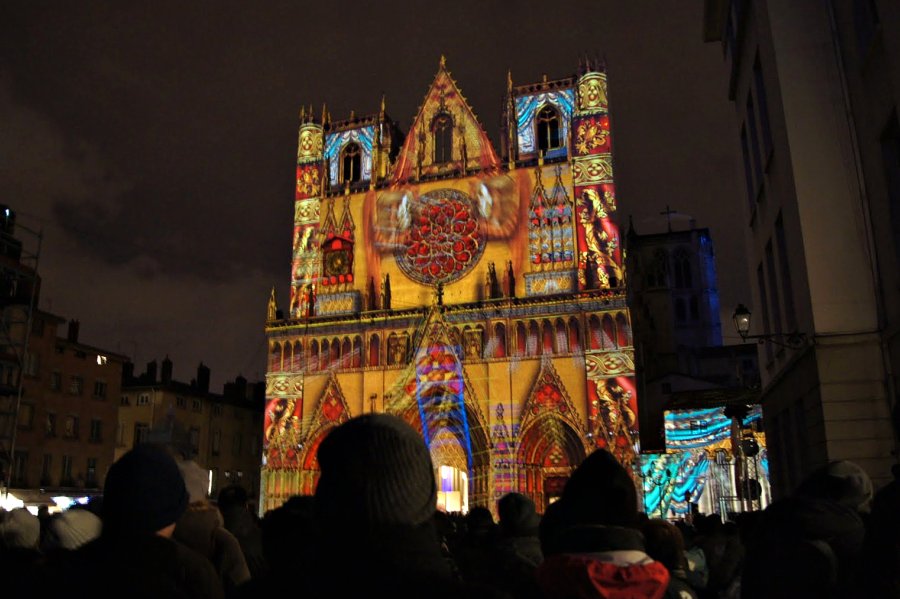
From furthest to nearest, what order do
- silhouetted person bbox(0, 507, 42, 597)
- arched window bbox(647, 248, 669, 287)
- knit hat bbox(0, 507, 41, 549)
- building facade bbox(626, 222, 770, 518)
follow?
arched window bbox(647, 248, 669, 287)
building facade bbox(626, 222, 770, 518)
knit hat bbox(0, 507, 41, 549)
silhouetted person bbox(0, 507, 42, 597)

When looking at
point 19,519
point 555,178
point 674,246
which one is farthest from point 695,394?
point 19,519

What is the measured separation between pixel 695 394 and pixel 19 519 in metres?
30.6

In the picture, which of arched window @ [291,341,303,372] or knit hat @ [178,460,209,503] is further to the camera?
arched window @ [291,341,303,372]

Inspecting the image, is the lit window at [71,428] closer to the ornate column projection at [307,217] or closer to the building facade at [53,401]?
the building facade at [53,401]

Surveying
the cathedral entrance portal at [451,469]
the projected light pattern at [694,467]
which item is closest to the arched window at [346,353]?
the cathedral entrance portal at [451,469]

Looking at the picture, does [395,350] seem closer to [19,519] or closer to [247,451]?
[247,451]

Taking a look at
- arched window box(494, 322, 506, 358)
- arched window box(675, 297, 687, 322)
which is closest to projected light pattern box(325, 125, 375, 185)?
arched window box(494, 322, 506, 358)

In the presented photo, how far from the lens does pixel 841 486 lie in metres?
3.78

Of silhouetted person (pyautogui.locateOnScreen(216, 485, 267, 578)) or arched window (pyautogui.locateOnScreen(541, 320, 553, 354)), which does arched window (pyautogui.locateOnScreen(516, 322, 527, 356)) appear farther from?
silhouetted person (pyautogui.locateOnScreen(216, 485, 267, 578))

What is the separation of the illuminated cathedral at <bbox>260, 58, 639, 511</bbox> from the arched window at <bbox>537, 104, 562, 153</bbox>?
9 centimetres

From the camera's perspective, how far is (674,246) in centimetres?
5684

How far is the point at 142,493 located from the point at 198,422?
43.5m

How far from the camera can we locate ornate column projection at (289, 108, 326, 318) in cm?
3706

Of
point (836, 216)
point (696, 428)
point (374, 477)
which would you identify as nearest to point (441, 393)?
point (696, 428)
